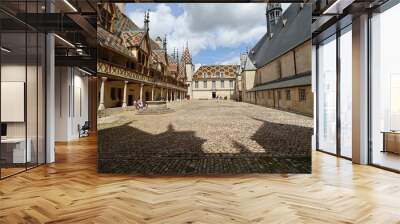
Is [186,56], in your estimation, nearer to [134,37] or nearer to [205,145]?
[134,37]

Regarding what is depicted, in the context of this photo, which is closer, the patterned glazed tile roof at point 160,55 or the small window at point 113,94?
the small window at point 113,94

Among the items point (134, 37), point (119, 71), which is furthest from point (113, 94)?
point (134, 37)

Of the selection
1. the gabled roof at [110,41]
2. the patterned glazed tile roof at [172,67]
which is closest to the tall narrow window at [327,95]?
the patterned glazed tile roof at [172,67]

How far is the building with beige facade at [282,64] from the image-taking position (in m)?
5.41

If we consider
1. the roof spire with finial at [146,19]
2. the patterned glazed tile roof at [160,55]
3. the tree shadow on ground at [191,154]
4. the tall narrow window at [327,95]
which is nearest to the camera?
the tree shadow on ground at [191,154]

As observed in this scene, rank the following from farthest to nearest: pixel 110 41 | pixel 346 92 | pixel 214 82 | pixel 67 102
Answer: pixel 67 102 → pixel 346 92 → pixel 214 82 → pixel 110 41

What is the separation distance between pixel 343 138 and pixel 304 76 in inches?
103

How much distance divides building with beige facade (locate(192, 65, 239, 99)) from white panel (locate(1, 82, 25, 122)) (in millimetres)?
3529

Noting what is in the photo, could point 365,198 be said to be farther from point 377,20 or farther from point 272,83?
point 377,20

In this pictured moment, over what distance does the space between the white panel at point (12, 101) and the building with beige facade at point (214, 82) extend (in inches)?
139

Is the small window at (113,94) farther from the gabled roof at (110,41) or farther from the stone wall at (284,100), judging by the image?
the stone wall at (284,100)

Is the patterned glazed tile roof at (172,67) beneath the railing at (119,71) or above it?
above

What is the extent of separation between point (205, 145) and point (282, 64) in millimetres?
2194

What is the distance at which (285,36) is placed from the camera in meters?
5.66
